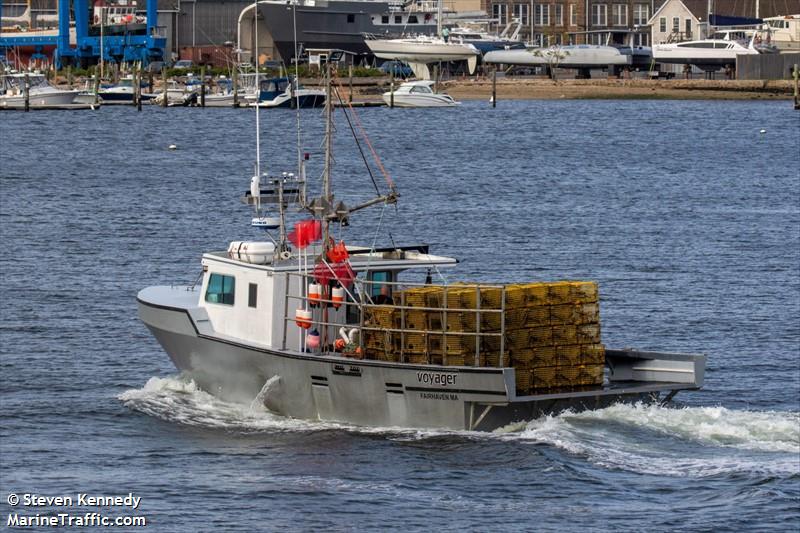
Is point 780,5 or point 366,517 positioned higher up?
point 780,5

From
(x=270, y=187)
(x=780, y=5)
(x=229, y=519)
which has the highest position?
(x=780, y=5)

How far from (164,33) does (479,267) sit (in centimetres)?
12443

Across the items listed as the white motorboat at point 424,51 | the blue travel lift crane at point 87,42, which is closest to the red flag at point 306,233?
the white motorboat at point 424,51

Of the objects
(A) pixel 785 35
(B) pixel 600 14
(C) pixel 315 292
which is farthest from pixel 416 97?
(C) pixel 315 292

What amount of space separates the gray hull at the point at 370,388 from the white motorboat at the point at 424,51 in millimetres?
129135

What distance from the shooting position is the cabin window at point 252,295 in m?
30.2

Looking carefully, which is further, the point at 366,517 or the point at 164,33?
the point at 164,33

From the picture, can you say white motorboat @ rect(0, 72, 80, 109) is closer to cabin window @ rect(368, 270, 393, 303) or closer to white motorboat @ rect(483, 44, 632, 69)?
white motorboat @ rect(483, 44, 632, 69)

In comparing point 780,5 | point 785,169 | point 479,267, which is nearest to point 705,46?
point 780,5

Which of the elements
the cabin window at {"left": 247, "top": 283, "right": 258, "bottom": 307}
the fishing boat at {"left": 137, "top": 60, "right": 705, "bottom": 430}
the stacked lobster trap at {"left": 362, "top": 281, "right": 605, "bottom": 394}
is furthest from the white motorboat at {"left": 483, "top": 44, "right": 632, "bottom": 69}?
the stacked lobster trap at {"left": 362, "top": 281, "right": 605, "bottom": 394}

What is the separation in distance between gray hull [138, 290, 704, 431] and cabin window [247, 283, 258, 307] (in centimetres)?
76

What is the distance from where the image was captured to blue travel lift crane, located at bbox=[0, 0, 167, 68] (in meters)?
160

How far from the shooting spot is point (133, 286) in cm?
4491

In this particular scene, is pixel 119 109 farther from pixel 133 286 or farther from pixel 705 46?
pixel 133 286
